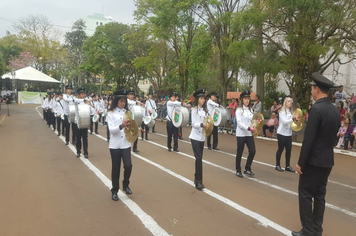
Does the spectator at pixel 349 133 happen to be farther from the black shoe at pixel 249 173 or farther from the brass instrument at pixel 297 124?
the black shoe at pixel 249 173

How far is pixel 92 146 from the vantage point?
1143 centimetres

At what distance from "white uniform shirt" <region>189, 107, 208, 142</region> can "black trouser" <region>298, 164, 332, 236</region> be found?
8.68 feet

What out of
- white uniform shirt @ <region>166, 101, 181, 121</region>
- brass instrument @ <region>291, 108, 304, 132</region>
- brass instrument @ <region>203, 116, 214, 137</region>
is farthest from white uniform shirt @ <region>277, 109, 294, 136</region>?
white uniform shirt @ <region>166, 101, 181, 121</region>

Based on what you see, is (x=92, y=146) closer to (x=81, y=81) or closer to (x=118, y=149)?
(x=118, y=149)

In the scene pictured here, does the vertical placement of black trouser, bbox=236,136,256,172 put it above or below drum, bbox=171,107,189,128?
below

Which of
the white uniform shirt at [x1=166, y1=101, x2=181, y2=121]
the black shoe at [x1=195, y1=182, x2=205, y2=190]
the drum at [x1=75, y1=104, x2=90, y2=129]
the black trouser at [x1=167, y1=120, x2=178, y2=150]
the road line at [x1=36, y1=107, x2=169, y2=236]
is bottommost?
the road line at [x1=36, y1=107, x2=169, y2=236]

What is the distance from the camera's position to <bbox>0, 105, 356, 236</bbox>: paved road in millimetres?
4398

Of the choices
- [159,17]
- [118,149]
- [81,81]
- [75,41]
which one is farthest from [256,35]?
[75,41]

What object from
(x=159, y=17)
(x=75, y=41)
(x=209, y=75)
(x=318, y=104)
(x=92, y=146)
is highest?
(x=75, y=41)

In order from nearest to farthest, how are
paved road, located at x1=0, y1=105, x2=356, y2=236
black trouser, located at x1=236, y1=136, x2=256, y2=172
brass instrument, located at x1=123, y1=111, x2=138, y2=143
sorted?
paved road, located at x1=0, y1=105, x2=356, y2=236
brass instrument, located at x1=123, y1=111, x2=138, y2=143
black trouser, located at x1=236, y1=136, x2=256, y2=172

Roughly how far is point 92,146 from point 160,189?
6119mm

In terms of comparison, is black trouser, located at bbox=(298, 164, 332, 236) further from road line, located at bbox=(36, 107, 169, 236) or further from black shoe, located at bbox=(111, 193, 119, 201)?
black shoe, located at bbox=(111, 193, 119, 201)

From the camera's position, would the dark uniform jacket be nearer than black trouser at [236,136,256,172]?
Yes

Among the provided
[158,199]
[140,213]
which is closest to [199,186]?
[158,199]
